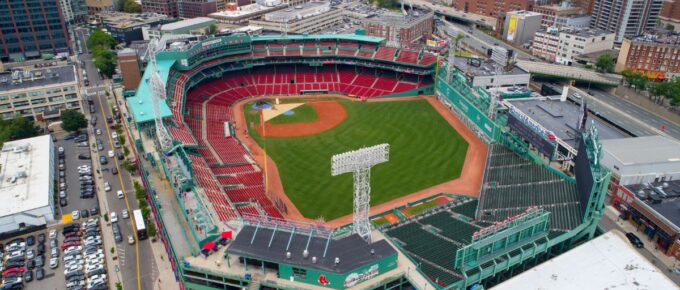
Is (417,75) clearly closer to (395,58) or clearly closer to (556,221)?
(395,58)

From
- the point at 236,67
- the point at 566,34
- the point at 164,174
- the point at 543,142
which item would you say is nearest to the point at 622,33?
the point at 566,34

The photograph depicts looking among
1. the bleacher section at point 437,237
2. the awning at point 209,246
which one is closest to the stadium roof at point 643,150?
the bleacher section at point 437,237

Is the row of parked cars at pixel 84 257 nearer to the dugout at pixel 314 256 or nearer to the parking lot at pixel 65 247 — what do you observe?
the parking lot at pixel 65 247

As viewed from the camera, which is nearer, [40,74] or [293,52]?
[40,74]

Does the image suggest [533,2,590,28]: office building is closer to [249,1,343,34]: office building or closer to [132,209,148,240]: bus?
[249,1,343,34]: office building

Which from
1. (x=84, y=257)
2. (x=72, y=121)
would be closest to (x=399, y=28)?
(x=72, y=121)

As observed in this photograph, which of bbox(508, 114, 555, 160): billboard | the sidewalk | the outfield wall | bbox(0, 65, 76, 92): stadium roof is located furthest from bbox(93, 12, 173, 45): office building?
the sidewalk
